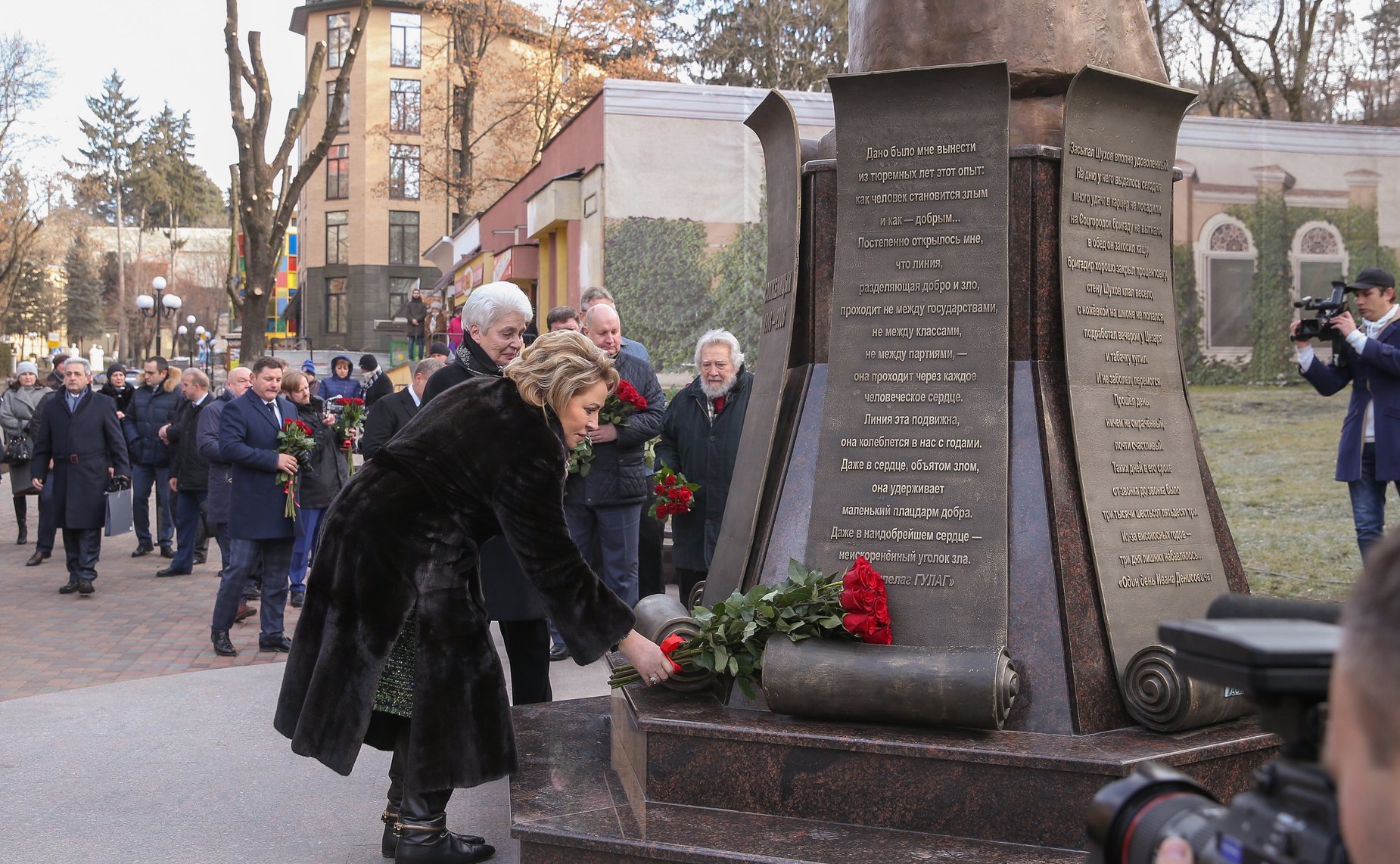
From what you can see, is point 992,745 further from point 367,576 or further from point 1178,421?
point 367,576

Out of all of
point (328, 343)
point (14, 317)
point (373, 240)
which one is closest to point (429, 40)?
point (373, 240)

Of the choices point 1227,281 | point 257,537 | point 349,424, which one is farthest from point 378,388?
point 1227,281

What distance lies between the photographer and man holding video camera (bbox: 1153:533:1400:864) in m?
1.12

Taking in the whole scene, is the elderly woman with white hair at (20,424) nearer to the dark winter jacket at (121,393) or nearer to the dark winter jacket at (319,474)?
the dark winter jacket at (121,393)

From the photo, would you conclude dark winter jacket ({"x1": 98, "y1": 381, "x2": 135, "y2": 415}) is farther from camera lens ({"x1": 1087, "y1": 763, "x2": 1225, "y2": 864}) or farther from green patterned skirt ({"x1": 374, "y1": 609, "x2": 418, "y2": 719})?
camera lens ({"x1": 1087, "y1": 763, "x2": 1225, "y2": 864})

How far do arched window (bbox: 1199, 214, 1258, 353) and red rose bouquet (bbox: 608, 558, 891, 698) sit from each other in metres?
16.6

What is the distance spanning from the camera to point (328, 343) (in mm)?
65000

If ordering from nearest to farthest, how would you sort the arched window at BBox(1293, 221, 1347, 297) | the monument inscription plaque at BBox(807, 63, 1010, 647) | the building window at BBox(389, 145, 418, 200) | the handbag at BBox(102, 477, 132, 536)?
the monument inscription plaque at BBox(807, 63, 1010, 647) < the handbag at BBox(102, 477, 132, 536) < the arched window at BBox(1293, 221, 1347, 297) < the building window at BBox(389, 145, 418, 200)

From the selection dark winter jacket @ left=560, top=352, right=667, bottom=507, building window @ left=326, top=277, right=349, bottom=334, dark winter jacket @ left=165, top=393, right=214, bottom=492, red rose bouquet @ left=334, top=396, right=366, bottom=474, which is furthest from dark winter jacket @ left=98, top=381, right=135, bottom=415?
building window @ left=326, top=277, right=349, bottom=334

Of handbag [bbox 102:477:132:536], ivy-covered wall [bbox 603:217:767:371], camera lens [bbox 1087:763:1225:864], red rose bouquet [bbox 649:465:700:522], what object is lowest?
handbag [bbox 102:477:132:536]

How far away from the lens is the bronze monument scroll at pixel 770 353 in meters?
5.00

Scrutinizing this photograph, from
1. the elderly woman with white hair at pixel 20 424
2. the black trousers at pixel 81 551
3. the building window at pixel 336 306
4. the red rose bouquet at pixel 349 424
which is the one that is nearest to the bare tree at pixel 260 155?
the elderly woman with white hair at pixel 20 424

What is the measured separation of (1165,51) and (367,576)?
25.6 meters

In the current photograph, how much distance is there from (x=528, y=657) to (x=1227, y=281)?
660 inches
